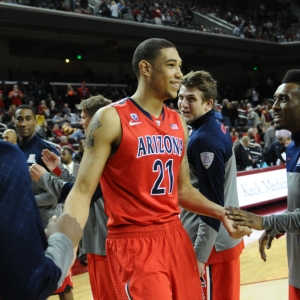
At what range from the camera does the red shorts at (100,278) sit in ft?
11.2

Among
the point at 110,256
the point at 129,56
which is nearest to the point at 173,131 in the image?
the point at 110,256

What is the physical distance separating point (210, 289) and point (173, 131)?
1114 millimetres

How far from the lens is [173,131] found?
9.14 feet

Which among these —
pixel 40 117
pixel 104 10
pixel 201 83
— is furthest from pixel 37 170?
pixel 104 10

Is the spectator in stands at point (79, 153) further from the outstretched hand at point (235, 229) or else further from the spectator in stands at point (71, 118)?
the outstretched hand at point (235, 229)

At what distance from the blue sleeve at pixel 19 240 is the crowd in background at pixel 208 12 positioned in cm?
1577

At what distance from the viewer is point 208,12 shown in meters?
27.8

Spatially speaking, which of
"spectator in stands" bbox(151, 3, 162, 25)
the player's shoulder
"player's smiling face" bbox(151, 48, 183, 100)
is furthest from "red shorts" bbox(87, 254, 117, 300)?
"spectator in stands" bbox(151, 3, 162, 25)

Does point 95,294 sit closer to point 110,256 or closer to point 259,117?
point 110,256

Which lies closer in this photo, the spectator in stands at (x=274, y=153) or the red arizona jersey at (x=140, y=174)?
the red arizona jersey at (x=140, y=174)

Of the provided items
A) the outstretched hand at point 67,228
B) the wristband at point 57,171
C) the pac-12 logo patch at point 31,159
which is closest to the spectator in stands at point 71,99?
the pac-12 logo patch at point 31,159

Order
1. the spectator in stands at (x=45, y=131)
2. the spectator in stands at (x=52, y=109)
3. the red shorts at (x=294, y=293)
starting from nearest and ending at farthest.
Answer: the red shorts at (x=294, y=293) → the spectator in stands at (x=45, y=131) → the spectator in stands at (x=52, y=109)

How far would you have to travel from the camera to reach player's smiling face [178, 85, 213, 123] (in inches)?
129

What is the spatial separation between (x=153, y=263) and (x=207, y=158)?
81 cm
